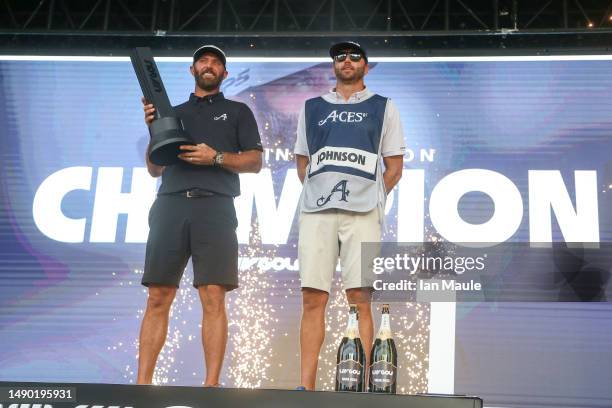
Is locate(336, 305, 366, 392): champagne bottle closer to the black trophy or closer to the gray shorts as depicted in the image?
the gray shorts

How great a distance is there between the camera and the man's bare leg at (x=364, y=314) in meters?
3.53

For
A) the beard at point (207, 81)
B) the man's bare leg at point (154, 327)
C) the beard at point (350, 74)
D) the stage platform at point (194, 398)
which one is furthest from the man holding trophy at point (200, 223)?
the stage platform at point (194, 398)

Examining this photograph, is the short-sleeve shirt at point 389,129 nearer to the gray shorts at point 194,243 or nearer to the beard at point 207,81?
the beard at point 207,81

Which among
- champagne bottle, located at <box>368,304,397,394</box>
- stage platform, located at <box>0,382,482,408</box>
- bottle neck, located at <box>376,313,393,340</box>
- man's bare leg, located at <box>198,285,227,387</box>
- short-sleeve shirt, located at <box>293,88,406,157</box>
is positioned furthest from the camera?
short-sleeve shirt, located at <box>293,88,406,157</box>

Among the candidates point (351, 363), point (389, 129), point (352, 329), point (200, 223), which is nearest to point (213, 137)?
point (200, 223)

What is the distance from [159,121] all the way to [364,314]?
1142 millimetres

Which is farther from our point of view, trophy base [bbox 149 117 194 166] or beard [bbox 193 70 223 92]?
beard [bbox 193 70 223 92]

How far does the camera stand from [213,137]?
3787mm

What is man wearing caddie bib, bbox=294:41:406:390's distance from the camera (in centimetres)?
362

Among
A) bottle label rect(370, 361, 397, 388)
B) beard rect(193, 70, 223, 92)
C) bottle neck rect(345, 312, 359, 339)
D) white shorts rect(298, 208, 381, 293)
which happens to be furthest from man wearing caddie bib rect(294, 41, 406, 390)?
bottle label rect(370, 361, 397, 388)

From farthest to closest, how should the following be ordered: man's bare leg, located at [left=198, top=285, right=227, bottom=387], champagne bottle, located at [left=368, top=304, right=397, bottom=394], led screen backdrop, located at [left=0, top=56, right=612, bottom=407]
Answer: led screen backdrop, located at [left=0, top=56, right=612, bottom=407], man's bare leg, located at [left=198, top=285, right=227, bottom=387], champagne bottle, located at [left=368, top=304, right=397, bottom=394]

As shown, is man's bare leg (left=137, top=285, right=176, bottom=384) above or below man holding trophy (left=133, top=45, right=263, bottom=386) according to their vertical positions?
below

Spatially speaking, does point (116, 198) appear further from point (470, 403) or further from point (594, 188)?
point (470, 403)

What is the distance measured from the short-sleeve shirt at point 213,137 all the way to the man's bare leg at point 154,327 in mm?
434
